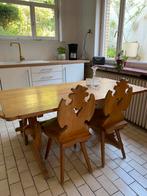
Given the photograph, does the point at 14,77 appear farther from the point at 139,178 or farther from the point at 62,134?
the point at 139,178

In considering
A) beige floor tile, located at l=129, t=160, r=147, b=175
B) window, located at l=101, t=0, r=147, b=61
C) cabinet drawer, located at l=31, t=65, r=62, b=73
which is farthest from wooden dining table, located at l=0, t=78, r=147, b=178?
cabinet drawer, located at l=31, t=65, r=62, b=73

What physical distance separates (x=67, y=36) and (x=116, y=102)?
2.80m

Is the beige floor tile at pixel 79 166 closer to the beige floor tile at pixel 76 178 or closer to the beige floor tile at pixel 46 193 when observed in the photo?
the beige floor tile at pixel 76 178

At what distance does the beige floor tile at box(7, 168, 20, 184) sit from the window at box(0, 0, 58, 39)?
8.59ft

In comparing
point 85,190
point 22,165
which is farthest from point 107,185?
point 22,165

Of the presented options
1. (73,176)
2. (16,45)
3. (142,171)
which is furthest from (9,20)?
(142,171)

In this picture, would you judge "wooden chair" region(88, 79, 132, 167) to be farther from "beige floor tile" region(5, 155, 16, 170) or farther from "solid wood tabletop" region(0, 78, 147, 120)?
"beige floor tile" region(5, 155, 16, 170)

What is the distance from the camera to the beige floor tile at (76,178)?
1478 millimetres

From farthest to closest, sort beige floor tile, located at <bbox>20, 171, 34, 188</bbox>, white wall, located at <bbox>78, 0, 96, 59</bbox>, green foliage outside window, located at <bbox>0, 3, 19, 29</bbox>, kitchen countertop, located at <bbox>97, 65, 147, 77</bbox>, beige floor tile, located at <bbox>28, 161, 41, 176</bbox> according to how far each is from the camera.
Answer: white wall, located at <bbox>78, 0, 96, 59</bbox> < green foliage outside window, located at <bbox>0, 3, 19, 29</bbox> < kitchen countertop, located at <bbox>97, 65, 147, 77</bbox> < beige floor tile, located at <bbox>28, 161, 41, 176</bbox> < beige floor tile, located at <bbox>20, 171, 34, 188</bbox>

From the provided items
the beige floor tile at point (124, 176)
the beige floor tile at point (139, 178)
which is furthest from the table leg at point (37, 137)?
the beige floor tile at point (139, 178)

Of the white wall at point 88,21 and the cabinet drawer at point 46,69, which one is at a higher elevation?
the white wall at point 88,21

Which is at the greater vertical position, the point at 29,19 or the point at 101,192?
the point at 29,19

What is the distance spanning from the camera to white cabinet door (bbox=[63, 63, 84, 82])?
3.38 metres

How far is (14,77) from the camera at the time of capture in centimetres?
288
